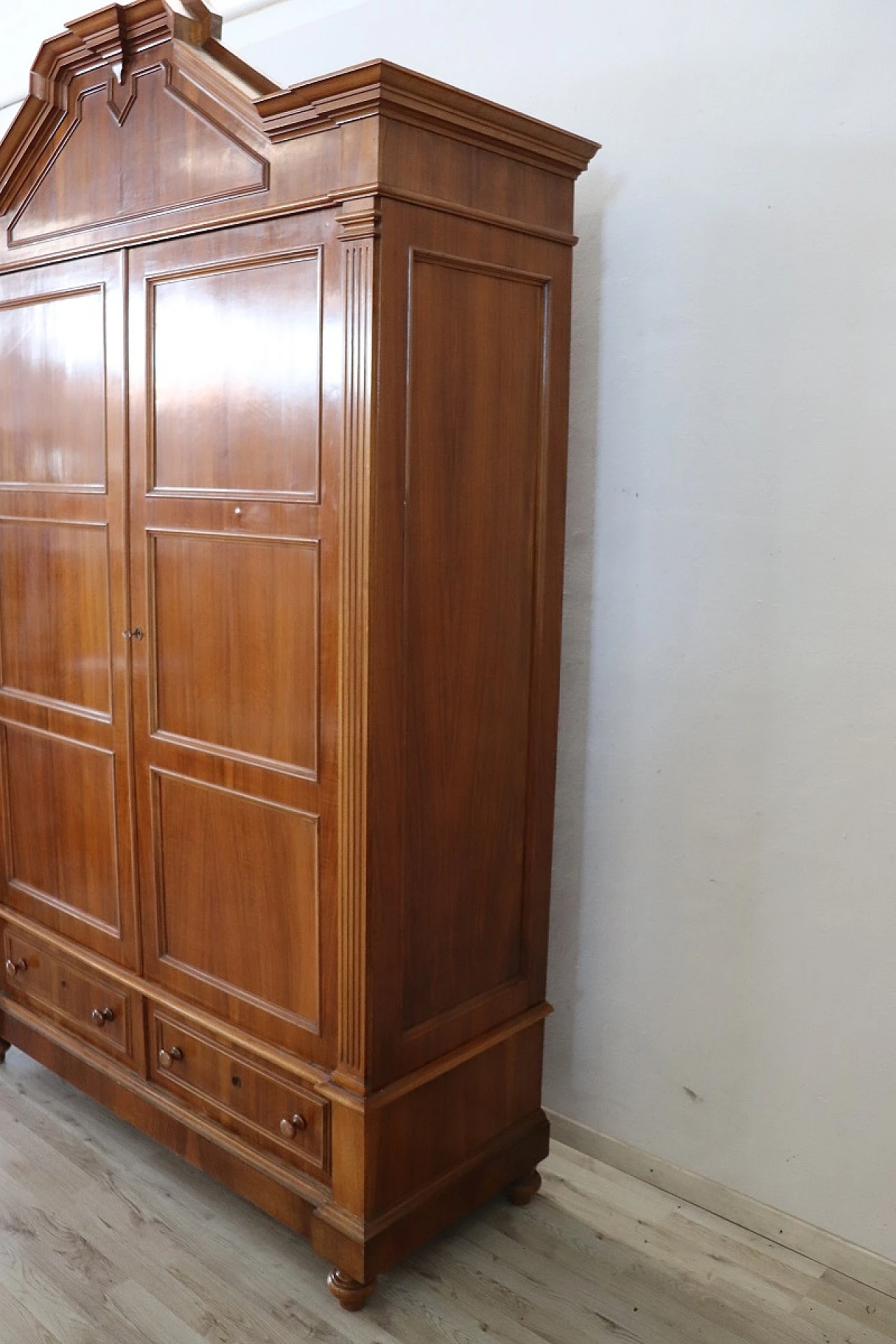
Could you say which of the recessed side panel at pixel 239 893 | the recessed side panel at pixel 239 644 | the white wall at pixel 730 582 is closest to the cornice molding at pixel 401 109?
the white wall at pixel 730 582

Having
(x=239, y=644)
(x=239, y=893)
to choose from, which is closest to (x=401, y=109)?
(x=239, y=644)

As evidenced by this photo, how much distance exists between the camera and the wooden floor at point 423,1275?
1977 millimetres

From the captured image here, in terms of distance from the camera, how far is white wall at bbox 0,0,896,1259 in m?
1.95

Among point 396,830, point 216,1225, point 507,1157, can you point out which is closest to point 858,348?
point 396,830

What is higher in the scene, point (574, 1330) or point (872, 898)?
point (872, 898)

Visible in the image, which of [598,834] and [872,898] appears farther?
[598,834]

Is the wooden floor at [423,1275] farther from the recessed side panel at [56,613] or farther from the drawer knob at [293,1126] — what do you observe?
the recessed side panel at [56,613]

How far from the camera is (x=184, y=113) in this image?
2006mm

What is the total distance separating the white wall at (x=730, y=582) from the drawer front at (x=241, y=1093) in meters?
0.66

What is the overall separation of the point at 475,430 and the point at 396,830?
0.70 meters

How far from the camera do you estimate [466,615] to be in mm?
2008

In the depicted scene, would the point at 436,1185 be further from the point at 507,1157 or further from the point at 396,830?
the point at 396,830

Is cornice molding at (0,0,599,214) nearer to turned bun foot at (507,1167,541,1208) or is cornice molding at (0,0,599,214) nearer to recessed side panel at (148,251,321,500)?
recessed side panel at (148,251,321,500)

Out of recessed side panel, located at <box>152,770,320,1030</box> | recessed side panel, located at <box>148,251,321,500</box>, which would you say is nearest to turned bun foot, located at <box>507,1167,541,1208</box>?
recessed side panel, located at <box>152,770,320,1030</box>
